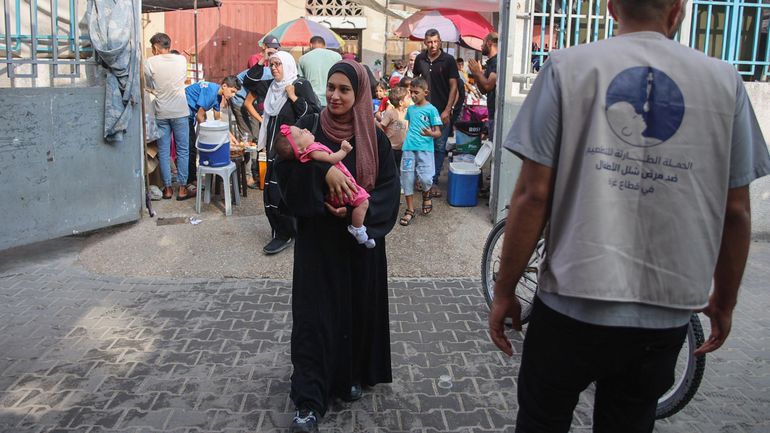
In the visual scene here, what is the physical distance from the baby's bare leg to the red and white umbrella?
1062 cm

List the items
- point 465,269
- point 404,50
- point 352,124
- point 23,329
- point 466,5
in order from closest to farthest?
1. point 352,124
2. point 23,329
3. point 465,269
4. point 466,5
5. point 404,50

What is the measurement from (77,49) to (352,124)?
14.1 feet

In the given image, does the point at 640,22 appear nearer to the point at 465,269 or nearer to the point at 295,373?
the point at 295,373

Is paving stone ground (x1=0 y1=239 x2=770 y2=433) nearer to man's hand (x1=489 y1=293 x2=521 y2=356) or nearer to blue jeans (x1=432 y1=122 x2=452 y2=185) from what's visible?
man's hand (x1=489 y1=293 x2=521 y2=356)

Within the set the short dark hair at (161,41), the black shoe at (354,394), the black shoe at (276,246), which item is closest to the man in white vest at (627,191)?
the black shoe at (354,394)

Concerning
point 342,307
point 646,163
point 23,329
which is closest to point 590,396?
point 342,307

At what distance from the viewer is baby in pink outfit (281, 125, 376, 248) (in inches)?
132

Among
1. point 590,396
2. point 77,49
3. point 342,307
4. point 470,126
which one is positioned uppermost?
point 77,49

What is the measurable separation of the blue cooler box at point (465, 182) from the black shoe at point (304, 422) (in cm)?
489

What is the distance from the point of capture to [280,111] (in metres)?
6.00

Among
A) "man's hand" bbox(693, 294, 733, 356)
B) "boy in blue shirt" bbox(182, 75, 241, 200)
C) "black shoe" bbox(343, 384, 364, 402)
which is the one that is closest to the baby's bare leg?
"black shoe" bbox(343, 384, 364, 402)

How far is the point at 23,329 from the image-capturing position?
4852 mm

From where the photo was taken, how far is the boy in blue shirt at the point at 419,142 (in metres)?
7.67

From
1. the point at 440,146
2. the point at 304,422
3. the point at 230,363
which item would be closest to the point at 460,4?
the point at 440,146
